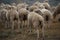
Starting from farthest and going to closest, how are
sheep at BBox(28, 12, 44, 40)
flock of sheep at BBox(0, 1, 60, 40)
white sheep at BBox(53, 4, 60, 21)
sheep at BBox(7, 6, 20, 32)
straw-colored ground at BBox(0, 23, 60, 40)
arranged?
white sheep at BBox(53, 4, 60, 21)
sheep at BBox(7, 6, 20, 32)
flock of sheep at BBox(0, 1, 60, 40)
straw-colored ground at BBox(0, 23, 60, 40)
sheep at BBox(28, 12, 44, 40)

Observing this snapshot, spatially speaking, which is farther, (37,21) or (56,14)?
(56,14)

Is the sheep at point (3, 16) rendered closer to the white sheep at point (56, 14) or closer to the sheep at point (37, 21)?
the sheep at point (37, 21)

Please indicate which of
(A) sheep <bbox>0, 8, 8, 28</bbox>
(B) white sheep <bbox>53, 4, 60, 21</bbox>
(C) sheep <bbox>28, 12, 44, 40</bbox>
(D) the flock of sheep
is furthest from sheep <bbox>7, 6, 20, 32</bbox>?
(B) white sheep <bbox>53, 4, 60, 21</bbox>

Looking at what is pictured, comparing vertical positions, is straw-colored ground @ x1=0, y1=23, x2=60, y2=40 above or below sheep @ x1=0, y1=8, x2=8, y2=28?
below

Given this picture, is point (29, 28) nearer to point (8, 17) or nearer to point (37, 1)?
point (8, 17)

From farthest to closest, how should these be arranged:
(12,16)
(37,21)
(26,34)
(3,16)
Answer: (3,16)
(12,16)
(26,34)
(37,21)

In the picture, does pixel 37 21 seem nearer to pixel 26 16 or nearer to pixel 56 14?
pixel 26 16

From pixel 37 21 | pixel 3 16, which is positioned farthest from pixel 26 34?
pixel 3 16

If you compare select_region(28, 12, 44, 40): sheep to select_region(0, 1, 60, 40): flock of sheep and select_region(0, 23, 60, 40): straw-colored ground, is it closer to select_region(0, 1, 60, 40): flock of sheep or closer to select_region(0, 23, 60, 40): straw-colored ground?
select_region(0, 1, 60, 40): flock of sheep

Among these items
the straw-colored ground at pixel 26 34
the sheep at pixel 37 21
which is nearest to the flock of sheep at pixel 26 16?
the sheep at pixel 37 21

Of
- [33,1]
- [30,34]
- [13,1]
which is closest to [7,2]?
[13,1]

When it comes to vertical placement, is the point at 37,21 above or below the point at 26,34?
above

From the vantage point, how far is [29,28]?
160 inches

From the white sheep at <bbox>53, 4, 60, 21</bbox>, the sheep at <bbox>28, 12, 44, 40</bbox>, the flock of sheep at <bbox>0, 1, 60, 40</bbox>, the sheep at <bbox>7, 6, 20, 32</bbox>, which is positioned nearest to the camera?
the sheep at <bbox>28, 12, 44, 40</bbox>
